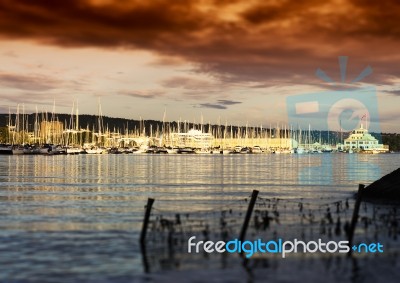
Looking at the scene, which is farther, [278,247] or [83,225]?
[83,225]

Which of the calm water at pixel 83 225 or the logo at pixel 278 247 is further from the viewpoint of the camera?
the logo at pixel 278 247

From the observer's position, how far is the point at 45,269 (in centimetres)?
2323

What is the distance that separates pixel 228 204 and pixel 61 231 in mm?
18418

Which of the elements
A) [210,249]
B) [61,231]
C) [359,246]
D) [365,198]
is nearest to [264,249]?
[210,249]

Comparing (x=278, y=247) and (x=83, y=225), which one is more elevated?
(x=83, y=225)

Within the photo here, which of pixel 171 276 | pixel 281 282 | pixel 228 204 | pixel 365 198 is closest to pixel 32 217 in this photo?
pixel 228 204

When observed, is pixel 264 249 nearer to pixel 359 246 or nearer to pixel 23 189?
pixel 359 246

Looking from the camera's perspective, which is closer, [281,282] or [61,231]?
[281,282]

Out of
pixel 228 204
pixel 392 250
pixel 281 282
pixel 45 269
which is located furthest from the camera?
pixel 228 204

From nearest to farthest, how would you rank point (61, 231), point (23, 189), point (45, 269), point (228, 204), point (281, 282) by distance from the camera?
point (281, 282), point (45, 269), point (61, 231), point (228, 204), point (23, 189)

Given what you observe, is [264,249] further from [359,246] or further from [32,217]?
[32,217]

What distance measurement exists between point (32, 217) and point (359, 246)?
21.1m

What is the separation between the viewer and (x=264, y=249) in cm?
2717

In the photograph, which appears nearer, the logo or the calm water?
the calm water
